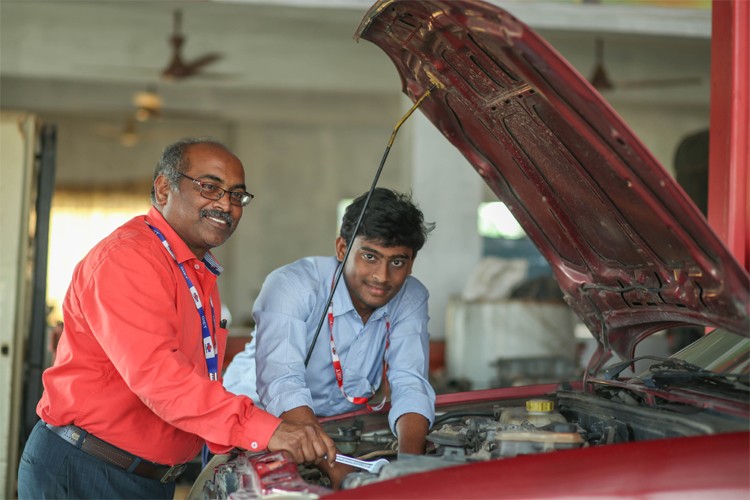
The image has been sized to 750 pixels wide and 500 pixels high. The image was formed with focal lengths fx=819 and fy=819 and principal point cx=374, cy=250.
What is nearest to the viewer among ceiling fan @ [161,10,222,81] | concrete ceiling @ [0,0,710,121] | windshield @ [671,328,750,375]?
windshield @ [671,328,750,375]

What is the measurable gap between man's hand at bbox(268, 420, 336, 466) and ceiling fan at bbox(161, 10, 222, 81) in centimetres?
754

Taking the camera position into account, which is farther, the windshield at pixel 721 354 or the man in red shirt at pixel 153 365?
the windshield at pixel 721 354

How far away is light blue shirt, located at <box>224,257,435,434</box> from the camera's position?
2.94 metres

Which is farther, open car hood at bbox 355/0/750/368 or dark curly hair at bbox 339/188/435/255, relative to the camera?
dark curly hair at bbox 339/188/435/255

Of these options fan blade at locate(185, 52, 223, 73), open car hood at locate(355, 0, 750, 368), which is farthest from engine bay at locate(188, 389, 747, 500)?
fan blade at locate(185, 52, 223, 73)

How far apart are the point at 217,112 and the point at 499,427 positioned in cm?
1257

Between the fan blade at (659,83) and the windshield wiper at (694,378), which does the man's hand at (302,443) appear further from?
the fan blade at (659,83)

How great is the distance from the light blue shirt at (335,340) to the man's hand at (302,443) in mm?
583

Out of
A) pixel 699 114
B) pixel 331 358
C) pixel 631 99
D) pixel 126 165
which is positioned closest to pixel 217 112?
pixel 126 165

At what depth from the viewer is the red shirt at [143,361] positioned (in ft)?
7.43

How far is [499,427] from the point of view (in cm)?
239

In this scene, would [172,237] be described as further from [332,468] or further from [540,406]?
[540,406]

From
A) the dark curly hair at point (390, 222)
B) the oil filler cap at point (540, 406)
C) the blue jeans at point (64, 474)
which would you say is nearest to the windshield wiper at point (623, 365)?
the oil filler cap at point (540, 406)

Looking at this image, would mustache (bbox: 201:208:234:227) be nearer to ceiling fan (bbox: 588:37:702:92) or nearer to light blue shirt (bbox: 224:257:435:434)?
light blue shirt (bbox: 224:257:435:434)
